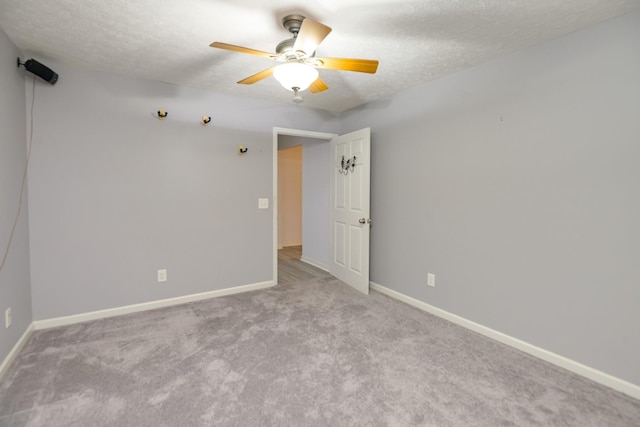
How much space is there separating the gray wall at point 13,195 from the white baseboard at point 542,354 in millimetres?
3380

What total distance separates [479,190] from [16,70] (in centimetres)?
380

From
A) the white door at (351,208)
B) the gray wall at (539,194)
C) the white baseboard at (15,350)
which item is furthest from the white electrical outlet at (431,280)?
the white baseboard at (15,350)

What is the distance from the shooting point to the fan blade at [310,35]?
5.04 feet

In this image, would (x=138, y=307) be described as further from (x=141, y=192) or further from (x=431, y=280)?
(x=431, y=280)

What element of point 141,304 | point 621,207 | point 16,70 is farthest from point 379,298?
point 16,70

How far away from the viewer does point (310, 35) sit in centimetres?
164

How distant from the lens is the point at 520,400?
5.99 ft

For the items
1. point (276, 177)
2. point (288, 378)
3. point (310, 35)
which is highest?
point (310, 35)

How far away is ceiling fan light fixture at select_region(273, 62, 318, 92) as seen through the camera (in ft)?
6.14

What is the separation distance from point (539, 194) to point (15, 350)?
3972 mm

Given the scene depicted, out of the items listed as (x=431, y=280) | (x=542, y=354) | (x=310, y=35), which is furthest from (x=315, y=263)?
(x=310, y=35)

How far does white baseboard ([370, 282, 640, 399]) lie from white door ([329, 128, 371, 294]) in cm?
75

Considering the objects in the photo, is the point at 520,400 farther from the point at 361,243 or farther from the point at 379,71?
the point at 379,71

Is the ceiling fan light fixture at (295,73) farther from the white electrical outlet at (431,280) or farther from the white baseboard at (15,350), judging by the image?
the white baseboard at (15,350)
